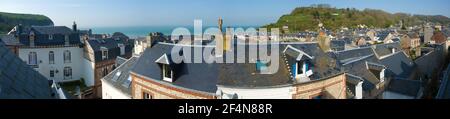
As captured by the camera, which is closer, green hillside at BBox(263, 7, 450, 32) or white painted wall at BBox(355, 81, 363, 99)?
white painted wall at BBox(355, 81, 363, 99)

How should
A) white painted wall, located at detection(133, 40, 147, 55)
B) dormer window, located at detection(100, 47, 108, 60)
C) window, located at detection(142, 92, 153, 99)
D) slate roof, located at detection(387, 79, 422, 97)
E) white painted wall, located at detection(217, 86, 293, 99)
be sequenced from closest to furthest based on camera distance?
1. white painted wall, located at detection(217, 86, 293, 99)
2. window, located at detection(142, 92, 153, 99)
3. slate roof, located at detection(387, 79, 422, 97)
4. dormer window, located at detection(100, 47, 108, 60)
5. white painted wall, located at detection(133, 40, 147, 55)

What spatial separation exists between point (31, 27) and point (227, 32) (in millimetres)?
1472

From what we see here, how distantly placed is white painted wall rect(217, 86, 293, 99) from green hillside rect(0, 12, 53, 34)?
4.60ft

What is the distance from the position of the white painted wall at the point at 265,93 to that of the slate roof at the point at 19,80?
4.86ft

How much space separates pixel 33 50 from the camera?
208cm

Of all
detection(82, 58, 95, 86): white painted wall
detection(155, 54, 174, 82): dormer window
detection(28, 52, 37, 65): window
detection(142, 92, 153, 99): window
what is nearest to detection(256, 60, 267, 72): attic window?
detection(155, 54, 174, 82): dormer window

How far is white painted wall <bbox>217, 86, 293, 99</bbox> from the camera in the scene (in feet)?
5.72

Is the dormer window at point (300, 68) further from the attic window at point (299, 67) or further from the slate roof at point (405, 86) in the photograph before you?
the slate roof at point (405, 86)

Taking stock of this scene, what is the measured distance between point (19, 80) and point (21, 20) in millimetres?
543

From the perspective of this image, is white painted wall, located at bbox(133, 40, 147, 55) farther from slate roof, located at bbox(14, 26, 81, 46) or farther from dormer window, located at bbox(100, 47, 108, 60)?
slate roof, located at bbox(14, 26, 81, 46)

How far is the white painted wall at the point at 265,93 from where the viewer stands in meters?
1.74
